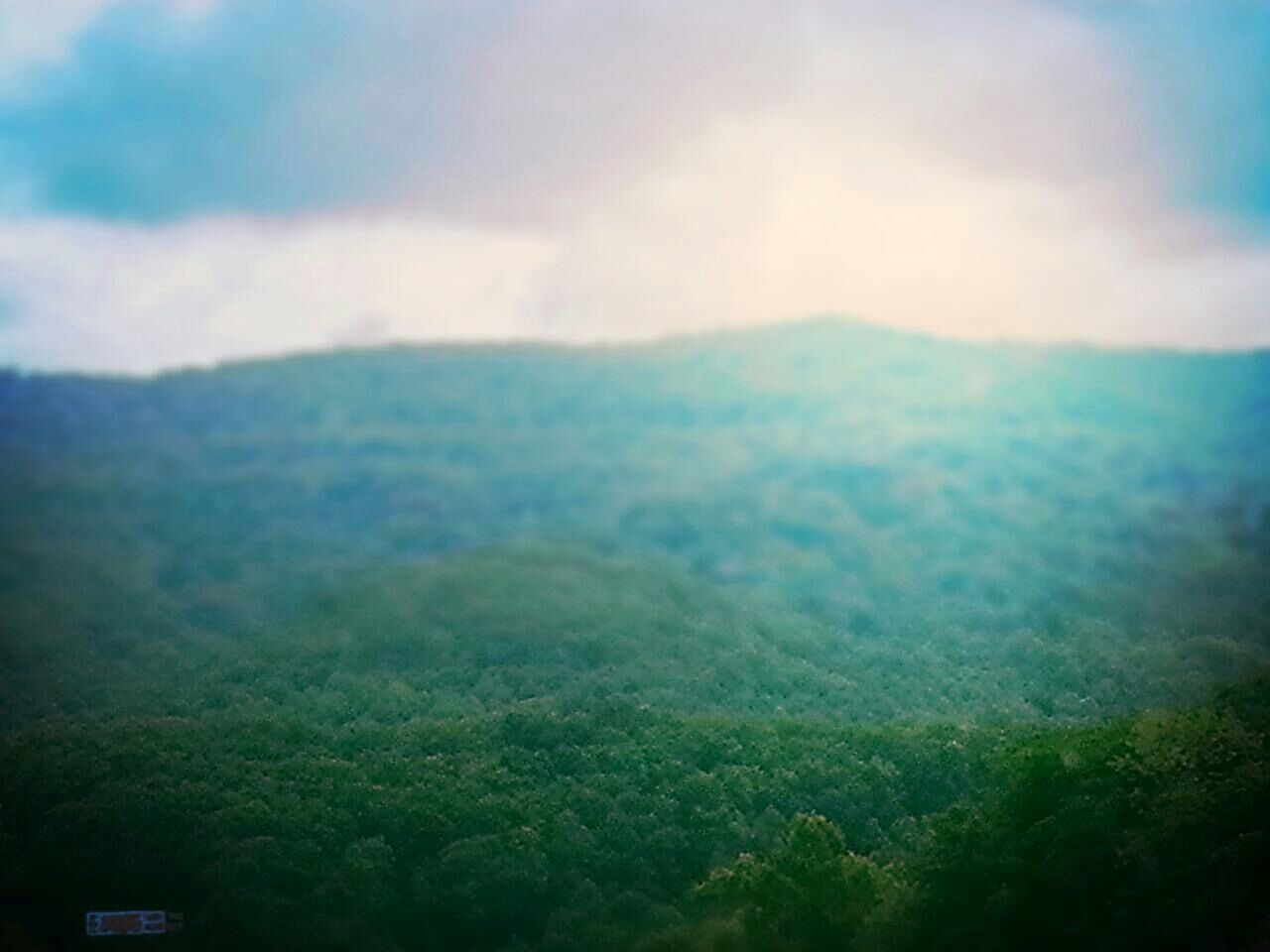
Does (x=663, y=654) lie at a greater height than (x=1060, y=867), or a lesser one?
greater

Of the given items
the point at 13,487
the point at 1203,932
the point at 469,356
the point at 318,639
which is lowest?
the point at 1203,932

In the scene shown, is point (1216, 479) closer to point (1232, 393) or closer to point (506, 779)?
point (1232, 393)

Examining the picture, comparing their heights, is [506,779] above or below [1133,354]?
below

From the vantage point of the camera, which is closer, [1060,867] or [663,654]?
[1060,867]

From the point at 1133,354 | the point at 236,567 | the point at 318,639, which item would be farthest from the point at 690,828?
the point at 1133,354

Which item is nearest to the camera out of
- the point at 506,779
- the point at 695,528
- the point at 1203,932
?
the point at 1203,932

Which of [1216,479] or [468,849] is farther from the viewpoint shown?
[1216,479]

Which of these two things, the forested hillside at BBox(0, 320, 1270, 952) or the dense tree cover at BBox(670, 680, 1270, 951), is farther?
the forested hillside at BBox(0, 320, 1270, 952)

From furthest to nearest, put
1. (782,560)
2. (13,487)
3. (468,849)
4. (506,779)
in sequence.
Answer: (13,487) → (782,560) → (506,779) → (468,849)
